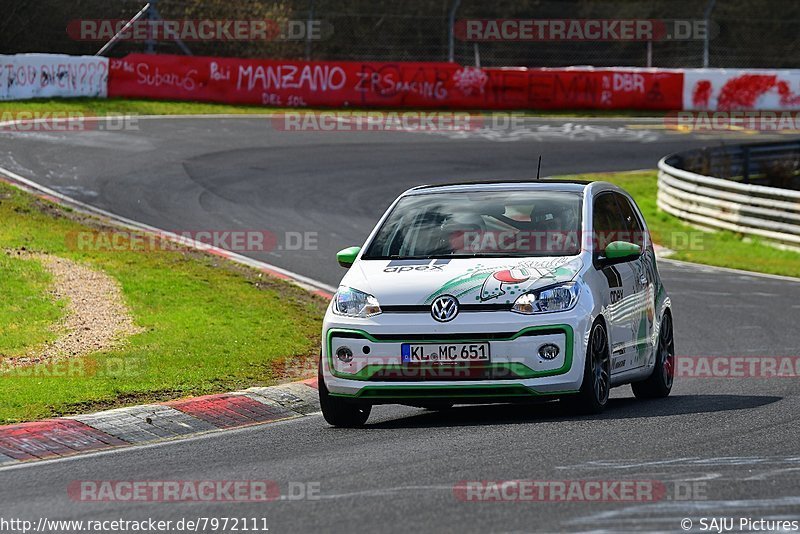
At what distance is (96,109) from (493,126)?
1009 cm

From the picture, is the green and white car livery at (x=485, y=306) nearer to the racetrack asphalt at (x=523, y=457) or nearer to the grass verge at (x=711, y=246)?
the racetrack asphalt at (x=523, y=457)

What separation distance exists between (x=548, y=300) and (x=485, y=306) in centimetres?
42

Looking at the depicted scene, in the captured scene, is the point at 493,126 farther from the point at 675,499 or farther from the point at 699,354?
the point at 675,499

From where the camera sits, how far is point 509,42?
45.1 meters

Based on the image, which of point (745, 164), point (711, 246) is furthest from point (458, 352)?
point (745, 164)

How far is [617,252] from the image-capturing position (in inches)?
383

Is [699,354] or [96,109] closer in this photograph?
[699,354]

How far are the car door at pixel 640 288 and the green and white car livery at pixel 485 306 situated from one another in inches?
1.5

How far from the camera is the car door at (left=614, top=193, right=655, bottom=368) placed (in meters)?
10.5

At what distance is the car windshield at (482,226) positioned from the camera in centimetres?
977

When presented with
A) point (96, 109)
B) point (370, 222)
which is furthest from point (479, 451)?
point (96, 109)

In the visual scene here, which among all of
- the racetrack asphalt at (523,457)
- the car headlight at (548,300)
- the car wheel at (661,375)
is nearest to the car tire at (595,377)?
the racetrack asphalt at (523,457)

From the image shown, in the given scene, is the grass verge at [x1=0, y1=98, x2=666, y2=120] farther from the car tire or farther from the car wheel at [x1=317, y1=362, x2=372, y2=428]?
the car tire

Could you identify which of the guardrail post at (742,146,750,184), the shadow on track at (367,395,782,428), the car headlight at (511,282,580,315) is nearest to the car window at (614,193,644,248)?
the shadow on track at (367,395,782,428)
